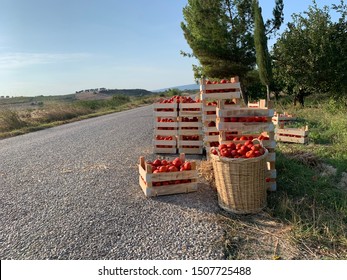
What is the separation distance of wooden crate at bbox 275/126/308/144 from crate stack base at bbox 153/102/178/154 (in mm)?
2841

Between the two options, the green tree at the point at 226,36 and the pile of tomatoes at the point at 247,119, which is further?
the green tree at the point at 226,36

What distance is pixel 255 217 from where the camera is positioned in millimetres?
4379

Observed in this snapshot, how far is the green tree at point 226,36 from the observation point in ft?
62.8

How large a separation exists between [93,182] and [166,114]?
9.29ft

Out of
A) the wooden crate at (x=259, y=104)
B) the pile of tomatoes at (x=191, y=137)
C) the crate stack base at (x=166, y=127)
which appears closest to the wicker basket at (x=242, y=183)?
the wooden crate at (x=259, y=104)

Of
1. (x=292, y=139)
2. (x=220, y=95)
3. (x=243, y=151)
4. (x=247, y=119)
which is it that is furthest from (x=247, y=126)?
(x=292, y=139)

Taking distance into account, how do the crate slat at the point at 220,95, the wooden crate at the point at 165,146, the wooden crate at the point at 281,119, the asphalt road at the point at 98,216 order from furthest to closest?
the wooden crate at the point at 281,119, the wooden crate at the point at 165,146, the crate slat at the point at 220,95, the asphalt road at the point at 98,216

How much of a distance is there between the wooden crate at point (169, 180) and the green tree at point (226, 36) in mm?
15149

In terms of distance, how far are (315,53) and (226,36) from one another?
5260 mm

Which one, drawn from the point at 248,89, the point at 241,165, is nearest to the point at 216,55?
the point at 248,89

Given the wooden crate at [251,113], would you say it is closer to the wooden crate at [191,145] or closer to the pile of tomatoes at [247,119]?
the pile of tomatoes at [247,119]

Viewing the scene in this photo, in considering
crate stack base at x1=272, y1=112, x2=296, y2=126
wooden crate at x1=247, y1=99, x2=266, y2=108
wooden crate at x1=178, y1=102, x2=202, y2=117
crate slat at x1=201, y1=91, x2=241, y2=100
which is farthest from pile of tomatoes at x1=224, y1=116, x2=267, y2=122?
crate stack base at x1=272, y1=112, x2=296, y2=126

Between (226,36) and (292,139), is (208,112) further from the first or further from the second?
(226,36)

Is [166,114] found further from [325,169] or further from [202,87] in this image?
[325,169]
